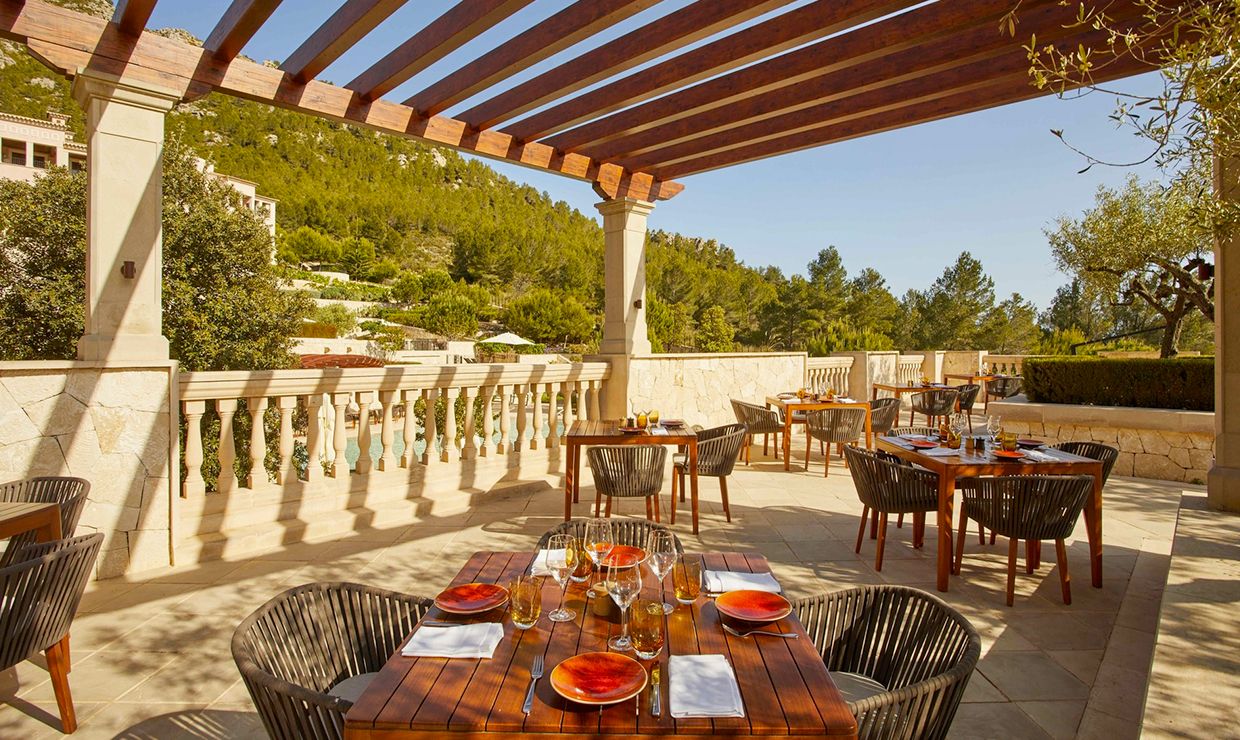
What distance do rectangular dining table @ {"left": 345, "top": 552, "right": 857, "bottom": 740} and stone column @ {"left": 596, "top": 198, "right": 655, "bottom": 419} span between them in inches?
185

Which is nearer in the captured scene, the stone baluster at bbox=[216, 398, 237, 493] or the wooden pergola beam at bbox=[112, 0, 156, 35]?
the wooden pergola beam at bbox=[112, 0, 156, 35]

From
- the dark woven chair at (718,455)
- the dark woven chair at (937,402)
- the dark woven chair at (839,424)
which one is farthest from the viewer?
the dark woven chair at (937,402)

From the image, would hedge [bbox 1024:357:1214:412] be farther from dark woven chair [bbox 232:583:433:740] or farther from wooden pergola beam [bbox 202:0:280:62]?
wooden pergola beam [bbox 202:0:280:62]

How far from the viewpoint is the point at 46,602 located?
1.96 metres

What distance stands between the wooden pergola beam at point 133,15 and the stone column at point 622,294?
372 centimetres

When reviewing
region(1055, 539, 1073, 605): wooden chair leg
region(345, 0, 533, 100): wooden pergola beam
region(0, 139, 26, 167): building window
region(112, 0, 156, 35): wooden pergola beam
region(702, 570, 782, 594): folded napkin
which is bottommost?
region(1055, 539, 1073, 605): wooden chair leg

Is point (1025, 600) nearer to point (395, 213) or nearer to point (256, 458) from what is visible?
point (256, 458)

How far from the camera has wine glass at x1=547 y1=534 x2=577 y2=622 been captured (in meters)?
1.65

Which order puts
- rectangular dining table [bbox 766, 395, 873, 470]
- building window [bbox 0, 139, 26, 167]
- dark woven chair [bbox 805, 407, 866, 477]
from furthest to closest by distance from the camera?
building window [bbox 0, 139, 26, 167] < rectangular dining table [bbox 766, 395, 873, 470] < dark woven chair [bbox 805, 407, 866, 477]

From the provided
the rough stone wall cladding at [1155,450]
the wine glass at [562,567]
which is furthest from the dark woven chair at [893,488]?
the rough stone wall cladding at [1155,450]

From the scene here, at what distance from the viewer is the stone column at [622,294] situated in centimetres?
624

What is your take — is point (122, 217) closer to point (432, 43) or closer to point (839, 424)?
point (432, 43)

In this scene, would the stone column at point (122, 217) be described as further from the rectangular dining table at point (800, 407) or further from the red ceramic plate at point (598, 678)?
the rectangular dining table at point (800, 407)

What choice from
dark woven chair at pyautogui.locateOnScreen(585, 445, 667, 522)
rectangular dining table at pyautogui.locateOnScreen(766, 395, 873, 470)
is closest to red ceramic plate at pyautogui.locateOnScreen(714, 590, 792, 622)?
dark woven chair at pyautogui.locateOnScreen(585, 445, 667, 522)
